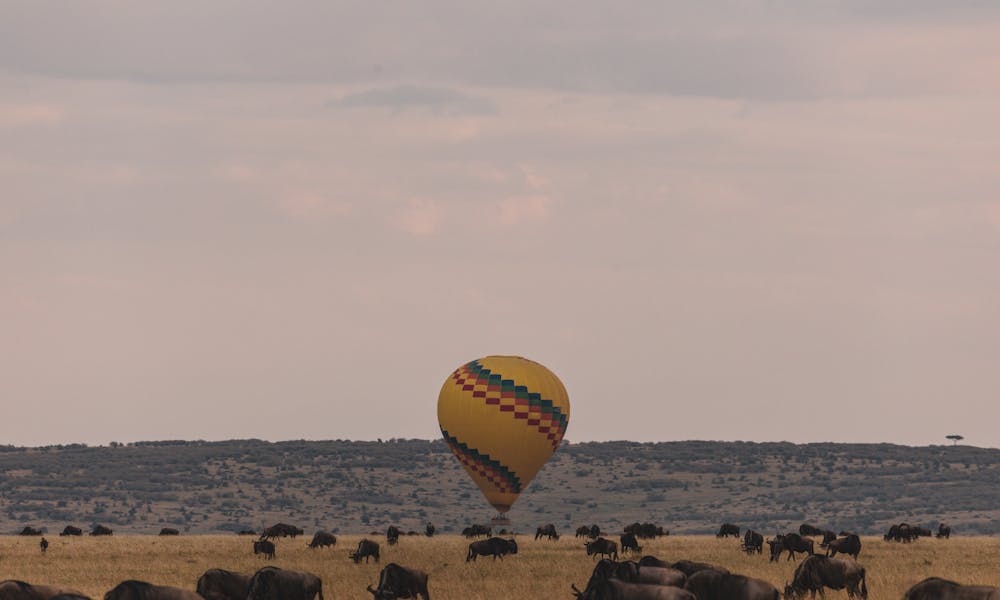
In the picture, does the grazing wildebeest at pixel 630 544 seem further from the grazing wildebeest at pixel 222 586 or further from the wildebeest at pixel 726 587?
the wildebeest at pixel 726 587

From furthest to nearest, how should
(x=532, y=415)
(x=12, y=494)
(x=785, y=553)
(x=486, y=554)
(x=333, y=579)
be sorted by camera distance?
1. (x=12, y=494)
2. (x=532, y=415)
3. (x=785, y=553)
4. (x=486, y=554)
5. (x=333, y=579)

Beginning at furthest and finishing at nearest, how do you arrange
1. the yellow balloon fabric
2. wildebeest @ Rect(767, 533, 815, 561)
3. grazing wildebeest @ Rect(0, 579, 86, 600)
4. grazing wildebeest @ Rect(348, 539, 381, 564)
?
the yellow balloon fabric, wildebeest @ Rect(767, 533, 815, 561), grazing wildebeest @ Rect(348, 539, 381, 564), grazing wildebeest @ Rect(0, 579, 86, 600)

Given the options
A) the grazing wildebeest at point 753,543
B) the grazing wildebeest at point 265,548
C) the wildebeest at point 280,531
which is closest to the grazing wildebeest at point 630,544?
the grazing wildebeest at point 753,543

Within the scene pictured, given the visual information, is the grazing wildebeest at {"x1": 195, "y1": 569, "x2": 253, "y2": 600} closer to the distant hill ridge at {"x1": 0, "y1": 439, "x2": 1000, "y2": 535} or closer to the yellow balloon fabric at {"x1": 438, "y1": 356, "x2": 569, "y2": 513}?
the yellow balloon fabric at {"x1": 438, "y1": 356, "x2": 569, "y2": 513}

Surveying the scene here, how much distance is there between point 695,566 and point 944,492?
161939mm

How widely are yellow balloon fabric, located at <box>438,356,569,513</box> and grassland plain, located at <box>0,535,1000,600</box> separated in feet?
39.7

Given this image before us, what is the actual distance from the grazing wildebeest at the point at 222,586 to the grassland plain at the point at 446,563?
4.13 m

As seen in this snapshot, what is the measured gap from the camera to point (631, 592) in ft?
114

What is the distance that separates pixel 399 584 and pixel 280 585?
3.78 meters

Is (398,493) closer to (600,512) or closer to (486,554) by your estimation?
(600,512)

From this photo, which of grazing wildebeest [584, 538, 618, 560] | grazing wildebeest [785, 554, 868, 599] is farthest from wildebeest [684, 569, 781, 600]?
grazing wildebeest [584, 538, 618, 560]

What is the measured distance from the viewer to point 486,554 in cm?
5784

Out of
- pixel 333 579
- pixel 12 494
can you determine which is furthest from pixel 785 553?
pixel 12 494

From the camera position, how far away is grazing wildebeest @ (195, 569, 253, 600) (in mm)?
39344
